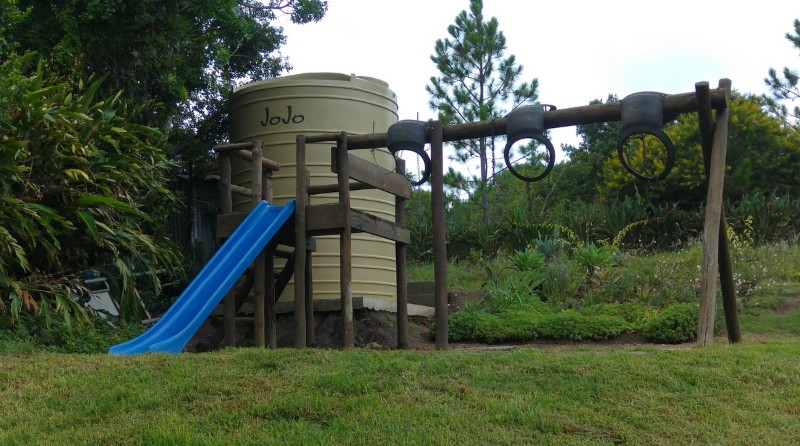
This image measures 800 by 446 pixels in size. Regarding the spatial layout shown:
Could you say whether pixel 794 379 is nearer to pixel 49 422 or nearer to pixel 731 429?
pixel 731 429

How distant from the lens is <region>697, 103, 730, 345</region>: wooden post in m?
7.05

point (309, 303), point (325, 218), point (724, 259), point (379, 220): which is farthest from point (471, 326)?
point (724, 259)

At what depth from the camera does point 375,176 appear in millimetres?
8578

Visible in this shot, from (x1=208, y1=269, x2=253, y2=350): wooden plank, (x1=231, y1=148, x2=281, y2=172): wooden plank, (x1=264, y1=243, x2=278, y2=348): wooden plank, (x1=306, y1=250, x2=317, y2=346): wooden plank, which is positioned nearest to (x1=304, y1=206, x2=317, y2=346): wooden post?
(x1=306, y1=250, x2=317, y2=346): wooden plank

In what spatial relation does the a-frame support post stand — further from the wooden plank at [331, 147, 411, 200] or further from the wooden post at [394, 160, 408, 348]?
the wooden plank at [331, 147, 411, 200]

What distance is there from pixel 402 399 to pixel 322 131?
5.48 meters

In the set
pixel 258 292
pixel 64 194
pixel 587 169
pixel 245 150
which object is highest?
pixel 587 169

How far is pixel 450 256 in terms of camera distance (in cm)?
1527

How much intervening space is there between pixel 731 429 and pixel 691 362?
124cm

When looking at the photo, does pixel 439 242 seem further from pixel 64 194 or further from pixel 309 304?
pixel 64 194

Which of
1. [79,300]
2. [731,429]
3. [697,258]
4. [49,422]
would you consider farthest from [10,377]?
[697,258]

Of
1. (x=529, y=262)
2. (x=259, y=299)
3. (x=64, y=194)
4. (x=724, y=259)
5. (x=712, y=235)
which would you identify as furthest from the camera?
(x=529, y=262)

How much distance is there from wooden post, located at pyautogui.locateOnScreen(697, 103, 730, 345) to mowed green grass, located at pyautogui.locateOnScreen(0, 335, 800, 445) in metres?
0.92

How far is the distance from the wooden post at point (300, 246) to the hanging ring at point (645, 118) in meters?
2.80
